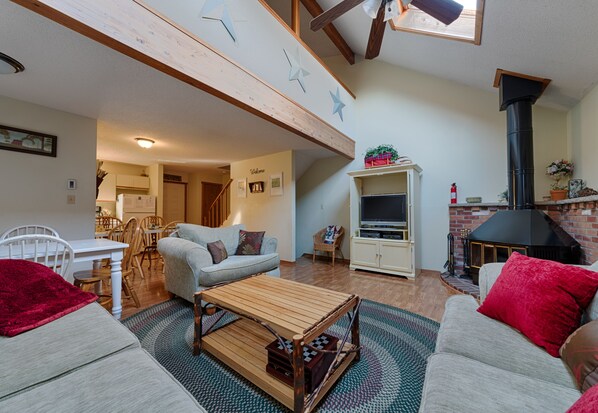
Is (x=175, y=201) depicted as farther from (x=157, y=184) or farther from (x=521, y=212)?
(x=521, y=212)

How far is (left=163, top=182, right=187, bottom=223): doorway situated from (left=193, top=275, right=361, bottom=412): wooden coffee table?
6.26 metres

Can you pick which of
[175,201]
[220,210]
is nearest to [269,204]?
[220,210]

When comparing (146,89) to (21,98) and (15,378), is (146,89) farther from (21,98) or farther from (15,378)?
(15,378)

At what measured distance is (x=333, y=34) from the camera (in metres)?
4.14

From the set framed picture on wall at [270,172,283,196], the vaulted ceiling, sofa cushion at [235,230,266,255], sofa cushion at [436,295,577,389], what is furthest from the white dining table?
the vaulted ceiling

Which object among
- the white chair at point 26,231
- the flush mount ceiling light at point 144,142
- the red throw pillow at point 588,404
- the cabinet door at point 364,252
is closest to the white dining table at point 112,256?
the white chair at point 26,231

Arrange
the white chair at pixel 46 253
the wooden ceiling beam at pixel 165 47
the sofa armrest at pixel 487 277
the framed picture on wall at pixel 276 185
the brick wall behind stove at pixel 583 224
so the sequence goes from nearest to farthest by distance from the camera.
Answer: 1. the wooden ceiling beam at pixel 165 47
2. the sofa armrest at pixel 487 277
3. the white chair at pixel 46 253
4. the brick wall behind stove at pixel 583 224
5. the framed picture on wall at pixel 276 185

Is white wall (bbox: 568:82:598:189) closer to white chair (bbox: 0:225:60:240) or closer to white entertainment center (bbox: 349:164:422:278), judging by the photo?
white entertainment center (bbox: 349:164:422:278)

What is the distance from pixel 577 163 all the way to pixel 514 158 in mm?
801

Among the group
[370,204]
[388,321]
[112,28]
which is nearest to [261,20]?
[112,28]

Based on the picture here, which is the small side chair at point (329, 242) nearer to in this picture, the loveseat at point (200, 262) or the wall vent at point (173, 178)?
the loveseat at point (200, 262)

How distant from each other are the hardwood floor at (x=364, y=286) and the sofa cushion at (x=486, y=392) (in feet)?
4.96

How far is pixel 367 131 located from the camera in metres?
4.64

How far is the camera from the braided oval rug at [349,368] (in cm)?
127
